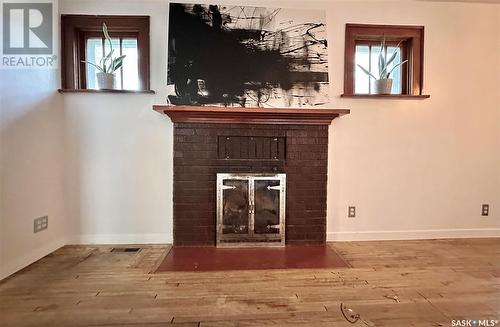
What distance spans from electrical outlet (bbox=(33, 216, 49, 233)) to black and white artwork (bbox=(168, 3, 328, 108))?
1579mm

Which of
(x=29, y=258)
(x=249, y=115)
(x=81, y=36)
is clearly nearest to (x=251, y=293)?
(x=249, y=115)

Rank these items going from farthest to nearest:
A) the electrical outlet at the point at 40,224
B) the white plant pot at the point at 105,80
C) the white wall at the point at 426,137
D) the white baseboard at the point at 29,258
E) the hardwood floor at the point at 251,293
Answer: the white wall at the point at 426,137 → the white plant pot at the point at 105,80 → the electrical outlet at the point at 40,224 → the white baseboard at the point at 29,258 → the hardwood floor at the point at 251,293

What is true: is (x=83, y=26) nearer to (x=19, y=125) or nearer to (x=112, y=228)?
(x=19, y=125)

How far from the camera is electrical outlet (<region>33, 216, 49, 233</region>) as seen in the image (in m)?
2.51

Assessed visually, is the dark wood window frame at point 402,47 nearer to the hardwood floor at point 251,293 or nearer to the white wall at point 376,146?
the white wall at point 376,146

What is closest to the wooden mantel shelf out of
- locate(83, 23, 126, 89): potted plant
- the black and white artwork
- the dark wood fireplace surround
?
the dark wood fireplace surround

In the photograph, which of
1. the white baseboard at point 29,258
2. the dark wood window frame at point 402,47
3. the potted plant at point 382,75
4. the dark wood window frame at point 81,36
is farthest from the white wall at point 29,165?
the potted plant at point 382,75

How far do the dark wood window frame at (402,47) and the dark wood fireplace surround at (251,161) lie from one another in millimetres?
557

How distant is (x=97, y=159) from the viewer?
2896mm

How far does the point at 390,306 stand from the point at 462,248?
1.58 m

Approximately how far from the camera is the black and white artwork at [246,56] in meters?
2.85

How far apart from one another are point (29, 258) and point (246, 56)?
2601 mm

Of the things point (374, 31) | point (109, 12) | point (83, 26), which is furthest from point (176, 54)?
point (374, 31)

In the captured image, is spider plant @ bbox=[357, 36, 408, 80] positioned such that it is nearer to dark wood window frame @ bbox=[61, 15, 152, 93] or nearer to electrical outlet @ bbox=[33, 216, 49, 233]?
dark wood window frame @ bbox=[61, 15, 152, 93]
